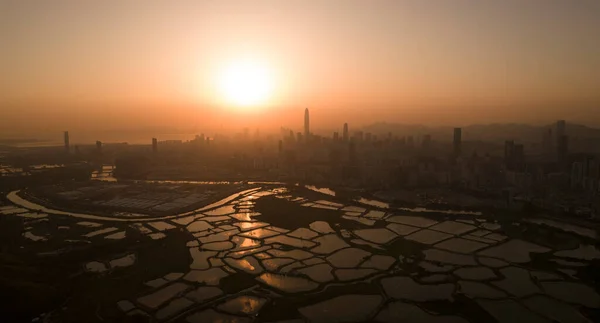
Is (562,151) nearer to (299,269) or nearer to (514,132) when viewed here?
(299,269)

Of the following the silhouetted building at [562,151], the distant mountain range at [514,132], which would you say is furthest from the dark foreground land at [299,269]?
the distant mountain range at [514,132]

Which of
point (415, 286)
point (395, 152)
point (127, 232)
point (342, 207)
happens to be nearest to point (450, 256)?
point (415, 286)

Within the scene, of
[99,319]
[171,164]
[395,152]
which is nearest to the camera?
[99,319]

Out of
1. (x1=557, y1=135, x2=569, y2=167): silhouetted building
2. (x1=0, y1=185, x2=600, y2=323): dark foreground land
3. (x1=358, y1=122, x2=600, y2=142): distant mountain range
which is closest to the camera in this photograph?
(x1=0, y1=185, x2=600, y2=323): dark foreground land

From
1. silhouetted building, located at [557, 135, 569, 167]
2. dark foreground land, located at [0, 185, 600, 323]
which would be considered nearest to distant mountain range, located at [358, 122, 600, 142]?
silhouetted building, located at [557, 135, 569, 167]

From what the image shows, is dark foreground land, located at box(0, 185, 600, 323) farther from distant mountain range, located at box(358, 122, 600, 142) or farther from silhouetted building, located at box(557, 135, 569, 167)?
distant mountain range, located at box(358, 122, 600, 142)

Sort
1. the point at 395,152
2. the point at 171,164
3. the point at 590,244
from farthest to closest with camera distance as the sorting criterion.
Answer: the point at 395,152
the point at 171,164
the point at 590,244

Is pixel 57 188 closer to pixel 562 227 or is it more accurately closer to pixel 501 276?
pixel 501 276

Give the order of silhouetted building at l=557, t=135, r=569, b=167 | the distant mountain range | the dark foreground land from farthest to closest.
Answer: the distant mountain range < silhouetted building at l=557, t=135, r=569, b=167 < the dark foreground land

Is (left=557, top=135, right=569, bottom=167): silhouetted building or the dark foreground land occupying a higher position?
(left=557, top=135, right=569, bottom=167): silhouetted building
